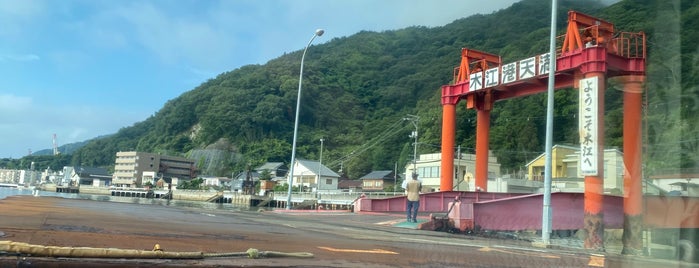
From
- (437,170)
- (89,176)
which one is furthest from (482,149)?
(89,176)

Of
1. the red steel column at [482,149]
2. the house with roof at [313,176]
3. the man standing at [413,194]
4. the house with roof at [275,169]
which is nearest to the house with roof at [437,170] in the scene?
the house with roof at [313,176]

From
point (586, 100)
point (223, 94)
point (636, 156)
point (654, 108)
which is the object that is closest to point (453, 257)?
point (636, 156)

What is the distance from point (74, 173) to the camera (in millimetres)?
87438

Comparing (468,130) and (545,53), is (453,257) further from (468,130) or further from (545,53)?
(468,130)

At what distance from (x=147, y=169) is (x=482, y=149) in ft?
246

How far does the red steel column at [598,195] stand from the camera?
10623mm

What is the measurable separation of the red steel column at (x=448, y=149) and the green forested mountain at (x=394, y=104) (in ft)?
8.84

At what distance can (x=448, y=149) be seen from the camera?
79.6 feet

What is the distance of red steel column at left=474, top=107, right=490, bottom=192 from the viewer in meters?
23.2

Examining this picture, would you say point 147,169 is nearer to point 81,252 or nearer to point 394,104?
point 394,104

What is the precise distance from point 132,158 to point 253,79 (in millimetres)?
29797

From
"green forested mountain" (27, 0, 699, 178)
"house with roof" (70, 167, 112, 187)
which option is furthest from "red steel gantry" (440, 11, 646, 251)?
"house with roof" (70, 167, 112, 187)

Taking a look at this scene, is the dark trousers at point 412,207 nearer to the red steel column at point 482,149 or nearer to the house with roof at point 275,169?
the red steel column at point 482,149

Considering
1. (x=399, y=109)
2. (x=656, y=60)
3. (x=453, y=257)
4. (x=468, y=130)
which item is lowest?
(x=453, y=257)
